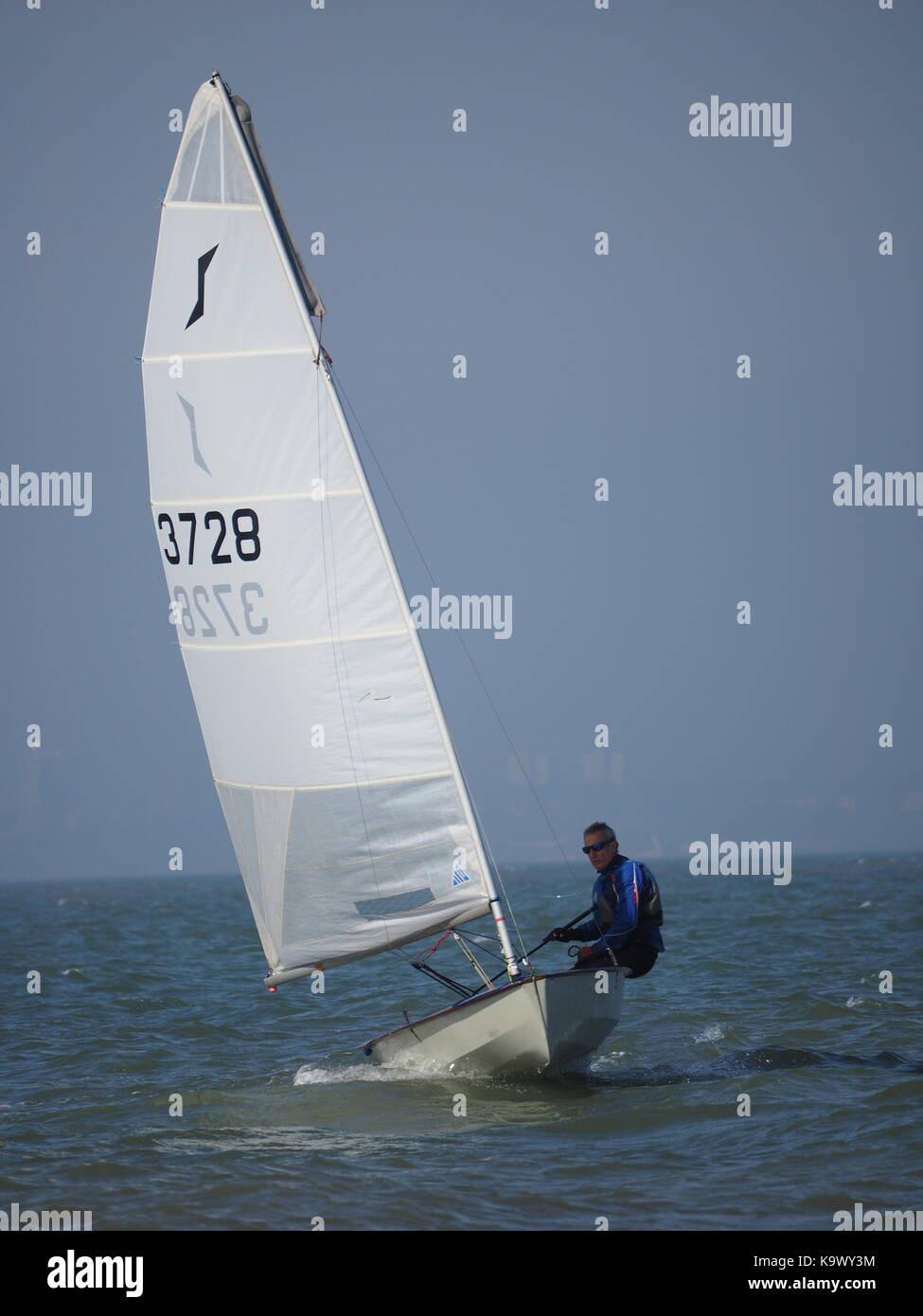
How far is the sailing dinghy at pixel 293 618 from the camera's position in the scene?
9812 mm

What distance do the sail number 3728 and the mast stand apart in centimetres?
103

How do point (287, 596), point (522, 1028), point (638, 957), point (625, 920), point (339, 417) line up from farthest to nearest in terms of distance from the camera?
point (287, 596) < point (638, 957) < point (625, 920) < point (339, 417) < point (522, 1028)

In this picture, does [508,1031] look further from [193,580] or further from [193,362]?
[193,362]

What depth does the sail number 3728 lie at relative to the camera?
33.9ft

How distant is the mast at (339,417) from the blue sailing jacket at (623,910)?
82 cm

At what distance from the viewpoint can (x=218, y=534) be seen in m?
10.5

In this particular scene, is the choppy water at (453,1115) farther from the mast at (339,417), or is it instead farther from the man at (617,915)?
the mast at (339,417)

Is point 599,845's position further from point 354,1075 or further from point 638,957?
point 354,1075

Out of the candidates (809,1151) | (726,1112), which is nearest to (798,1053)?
(726,1112)

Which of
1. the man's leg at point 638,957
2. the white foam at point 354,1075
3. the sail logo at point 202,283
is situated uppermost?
the sail logo at point 202,283

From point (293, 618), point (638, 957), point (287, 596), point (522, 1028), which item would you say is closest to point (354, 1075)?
point (522, 1028)

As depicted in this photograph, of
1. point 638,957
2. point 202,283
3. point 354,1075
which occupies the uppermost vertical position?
point 202,283

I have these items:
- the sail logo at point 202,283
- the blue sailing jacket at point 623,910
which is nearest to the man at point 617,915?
the blue sailing jacket at point 623,910

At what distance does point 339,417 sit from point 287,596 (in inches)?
56.7
